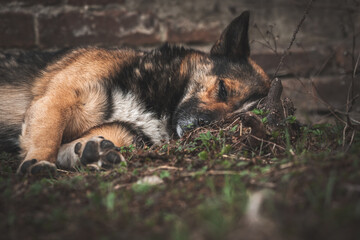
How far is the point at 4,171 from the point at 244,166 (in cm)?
171

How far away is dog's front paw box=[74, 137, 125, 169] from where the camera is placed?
90.0 inches

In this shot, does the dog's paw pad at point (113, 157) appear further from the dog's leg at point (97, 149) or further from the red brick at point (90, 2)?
the red brick at point (90, 2)

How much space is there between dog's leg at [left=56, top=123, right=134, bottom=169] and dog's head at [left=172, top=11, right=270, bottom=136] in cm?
53

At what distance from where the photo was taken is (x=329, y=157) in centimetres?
178

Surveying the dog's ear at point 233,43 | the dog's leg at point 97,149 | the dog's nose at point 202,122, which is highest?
the dog's ear at point 233,43

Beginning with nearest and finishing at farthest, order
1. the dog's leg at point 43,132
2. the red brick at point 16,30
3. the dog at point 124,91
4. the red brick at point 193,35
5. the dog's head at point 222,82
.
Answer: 1. the dog's leg at point 43,132
2. the dog at point 124,91
3. the dog's head at point 222,82
4. the red brick at point 16,30
5. the red brick at point 193,35

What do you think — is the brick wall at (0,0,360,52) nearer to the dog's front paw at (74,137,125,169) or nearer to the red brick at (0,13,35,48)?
the red brick at (0,13,35,48)

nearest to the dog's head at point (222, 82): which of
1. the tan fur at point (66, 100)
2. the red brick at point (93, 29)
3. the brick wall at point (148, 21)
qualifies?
the brick wall at point (148, 21)

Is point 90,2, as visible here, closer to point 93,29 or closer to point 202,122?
point 93,29

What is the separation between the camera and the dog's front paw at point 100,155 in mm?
2286

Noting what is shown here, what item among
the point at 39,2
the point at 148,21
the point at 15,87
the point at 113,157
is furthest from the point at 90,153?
the point at 39,2

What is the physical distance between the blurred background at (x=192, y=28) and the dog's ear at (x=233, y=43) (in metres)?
0.45

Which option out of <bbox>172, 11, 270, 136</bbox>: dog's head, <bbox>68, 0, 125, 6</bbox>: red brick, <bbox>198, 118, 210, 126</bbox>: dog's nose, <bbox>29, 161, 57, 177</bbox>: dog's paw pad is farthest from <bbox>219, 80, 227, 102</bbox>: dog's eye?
<bbox>68, 0, 125, 6</bbox>: red brick

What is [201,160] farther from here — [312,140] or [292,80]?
[292,80]
